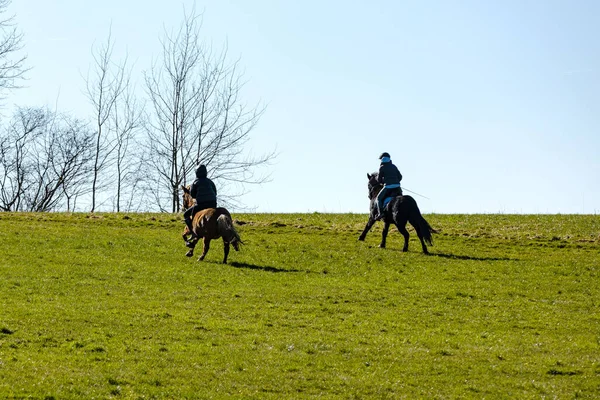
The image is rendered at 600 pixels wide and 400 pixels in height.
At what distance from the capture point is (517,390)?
1372 cm

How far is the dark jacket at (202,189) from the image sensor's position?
28.2m

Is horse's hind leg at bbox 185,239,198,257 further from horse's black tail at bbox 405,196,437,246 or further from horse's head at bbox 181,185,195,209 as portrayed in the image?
horse's black tail at bbox 405,196,437,246

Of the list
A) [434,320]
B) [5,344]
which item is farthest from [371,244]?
[5,344]

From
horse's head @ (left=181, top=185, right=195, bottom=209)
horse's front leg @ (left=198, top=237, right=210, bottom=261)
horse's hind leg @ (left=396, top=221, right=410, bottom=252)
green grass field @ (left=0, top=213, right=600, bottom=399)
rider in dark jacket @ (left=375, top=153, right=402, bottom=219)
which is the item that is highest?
rider in dark jacket @ (left=375, top=153, right=402, bottom=219)

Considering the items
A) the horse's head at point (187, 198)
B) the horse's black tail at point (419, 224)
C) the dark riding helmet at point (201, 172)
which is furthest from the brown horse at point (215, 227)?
the horse's black tail at point (419, 224)

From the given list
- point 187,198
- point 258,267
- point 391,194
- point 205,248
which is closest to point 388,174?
point 391,194

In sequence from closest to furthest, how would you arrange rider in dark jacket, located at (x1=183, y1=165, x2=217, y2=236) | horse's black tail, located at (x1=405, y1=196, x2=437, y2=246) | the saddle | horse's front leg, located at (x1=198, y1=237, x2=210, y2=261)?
1. horse's front leg, located at (x1=198, y1=237, x2=210, y2=261)
2. rider in dark jacket, located at (x1=183, y1=165, x2=217, y2=236)
3. horse's black tail, located at (x1=405, y1=196, x2=437, y2=246)
4. the saddle

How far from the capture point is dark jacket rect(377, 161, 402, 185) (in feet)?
101

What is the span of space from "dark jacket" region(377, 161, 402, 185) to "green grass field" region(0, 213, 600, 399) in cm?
239

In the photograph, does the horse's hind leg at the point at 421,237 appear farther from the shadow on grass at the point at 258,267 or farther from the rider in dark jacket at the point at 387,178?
the shadow on grass at the point at 258,267

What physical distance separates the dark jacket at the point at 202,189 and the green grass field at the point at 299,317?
74.2 inches

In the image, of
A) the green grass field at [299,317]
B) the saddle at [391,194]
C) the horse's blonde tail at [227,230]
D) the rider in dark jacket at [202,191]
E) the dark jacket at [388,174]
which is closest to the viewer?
the green grass field at [299,317]

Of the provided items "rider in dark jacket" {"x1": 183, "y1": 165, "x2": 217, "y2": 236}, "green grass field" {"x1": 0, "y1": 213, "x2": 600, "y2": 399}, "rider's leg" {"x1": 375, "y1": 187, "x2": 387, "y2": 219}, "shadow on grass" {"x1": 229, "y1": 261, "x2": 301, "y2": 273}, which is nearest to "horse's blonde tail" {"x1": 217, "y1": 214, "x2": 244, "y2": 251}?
"shadow on grass" {"x1": 229, "y1": 261, "x2": 301, "y2": 273}

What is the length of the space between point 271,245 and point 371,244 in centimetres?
366
